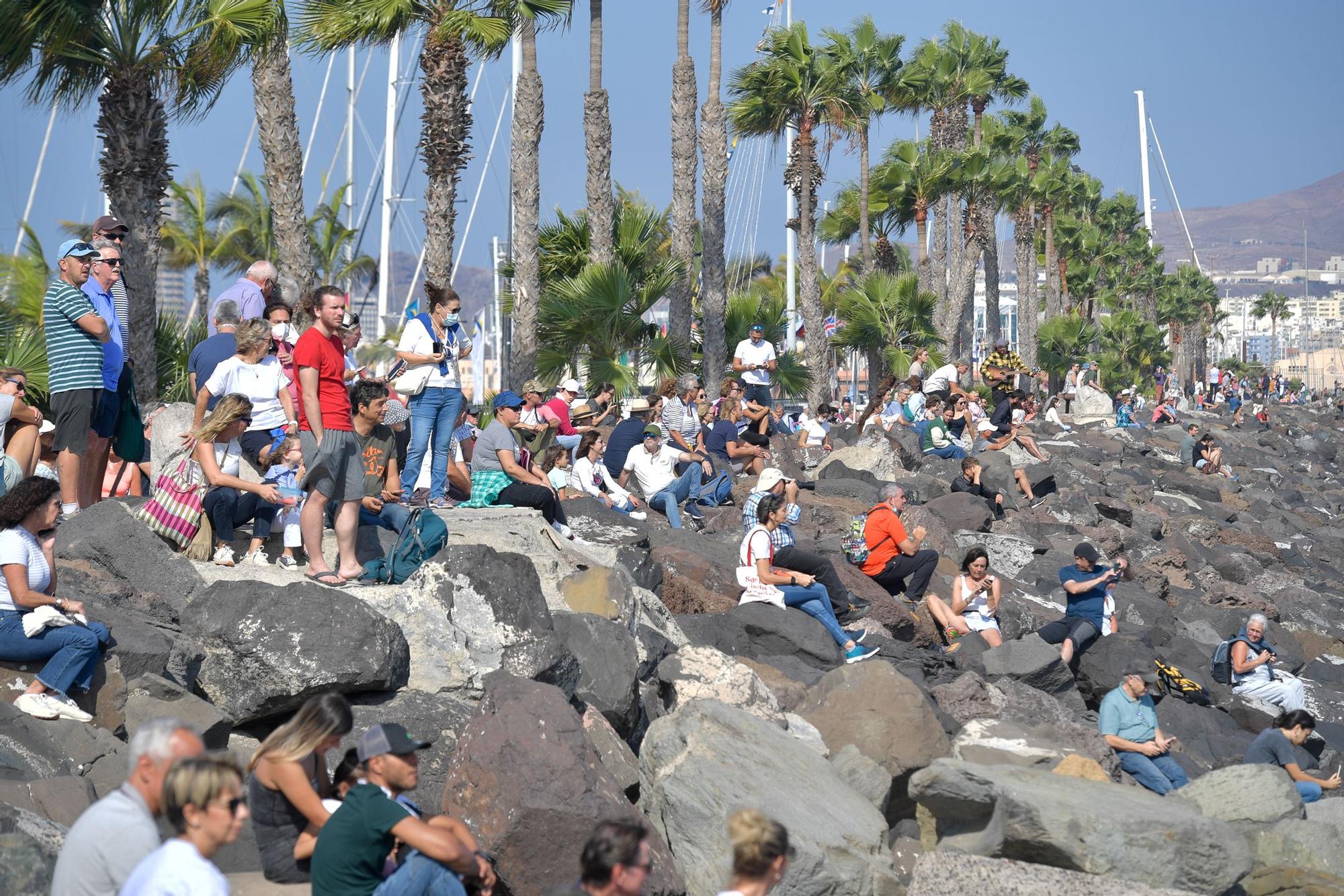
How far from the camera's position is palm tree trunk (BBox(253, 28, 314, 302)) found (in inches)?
559

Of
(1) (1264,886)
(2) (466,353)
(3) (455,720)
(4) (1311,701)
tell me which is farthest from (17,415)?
(4) (1311,701)

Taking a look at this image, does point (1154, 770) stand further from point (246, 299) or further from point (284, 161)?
point (284, 161)

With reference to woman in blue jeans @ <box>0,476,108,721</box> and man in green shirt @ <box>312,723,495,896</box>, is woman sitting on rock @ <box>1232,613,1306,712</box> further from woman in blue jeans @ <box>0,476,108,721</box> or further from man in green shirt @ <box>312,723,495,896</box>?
woman in blue jeans @ <box>0,476,108,721</box>

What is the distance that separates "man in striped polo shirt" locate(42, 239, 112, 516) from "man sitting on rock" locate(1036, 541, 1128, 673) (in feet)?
23.4

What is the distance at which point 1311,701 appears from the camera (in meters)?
12.5

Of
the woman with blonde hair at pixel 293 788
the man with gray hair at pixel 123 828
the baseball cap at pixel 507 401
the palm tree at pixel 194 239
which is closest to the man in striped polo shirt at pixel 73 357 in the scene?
the baseball cap at pixel 507 401

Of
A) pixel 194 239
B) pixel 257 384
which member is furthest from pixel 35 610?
pixel 194 239

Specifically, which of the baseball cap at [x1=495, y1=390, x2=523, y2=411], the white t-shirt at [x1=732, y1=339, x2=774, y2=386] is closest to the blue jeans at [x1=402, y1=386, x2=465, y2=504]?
the baseball cap at [x1=495, y1=390, x2=523, y2=411]

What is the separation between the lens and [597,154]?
73.7ft

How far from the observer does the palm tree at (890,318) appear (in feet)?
96.1

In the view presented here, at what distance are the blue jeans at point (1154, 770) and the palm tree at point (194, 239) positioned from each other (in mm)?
37540

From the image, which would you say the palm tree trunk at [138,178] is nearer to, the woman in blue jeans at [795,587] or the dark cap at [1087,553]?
the woman in blue jeans at [795,587]

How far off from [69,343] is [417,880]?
4.51m

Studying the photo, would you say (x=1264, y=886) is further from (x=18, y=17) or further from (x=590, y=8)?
(x=590, y=8)
